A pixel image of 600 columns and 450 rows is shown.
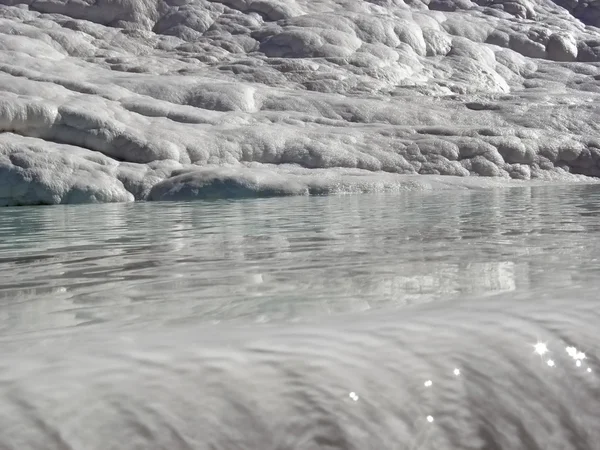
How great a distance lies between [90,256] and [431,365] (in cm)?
378

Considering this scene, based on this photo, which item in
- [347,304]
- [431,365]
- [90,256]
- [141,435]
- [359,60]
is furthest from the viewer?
[359,60]

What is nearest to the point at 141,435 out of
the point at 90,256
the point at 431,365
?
the point at 431,365

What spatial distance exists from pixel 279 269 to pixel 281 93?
25.9 meters

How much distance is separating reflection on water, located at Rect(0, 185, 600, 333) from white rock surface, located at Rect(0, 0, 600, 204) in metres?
12.3

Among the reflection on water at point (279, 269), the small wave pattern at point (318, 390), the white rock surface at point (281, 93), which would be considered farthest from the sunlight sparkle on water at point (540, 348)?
the white rock surface at point (281, 93)

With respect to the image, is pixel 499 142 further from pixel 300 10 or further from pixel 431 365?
pixel 431 365

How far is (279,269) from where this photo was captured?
4.04 meters

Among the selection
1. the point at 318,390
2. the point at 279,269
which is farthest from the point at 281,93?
the point at 318,390

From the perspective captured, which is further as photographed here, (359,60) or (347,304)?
(359,60)

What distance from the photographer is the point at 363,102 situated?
28.9 metres

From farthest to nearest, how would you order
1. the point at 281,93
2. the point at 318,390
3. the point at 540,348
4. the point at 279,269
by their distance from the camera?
the point at 281,93
the point at 279,269
the point at 540,348
the point at 318,390

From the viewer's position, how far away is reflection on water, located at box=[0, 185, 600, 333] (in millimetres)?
2807

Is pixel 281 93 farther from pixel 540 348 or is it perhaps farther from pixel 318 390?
pixel 318 390

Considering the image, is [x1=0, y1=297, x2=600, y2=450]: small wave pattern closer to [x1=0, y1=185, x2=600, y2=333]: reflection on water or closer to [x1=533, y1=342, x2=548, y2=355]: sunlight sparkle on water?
[x1=533, y1=342, x2=548, y2=355]: sunlight sparkle on water
